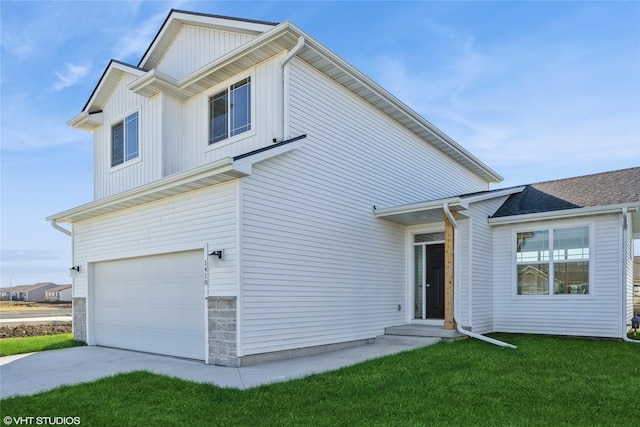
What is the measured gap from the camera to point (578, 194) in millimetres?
10977

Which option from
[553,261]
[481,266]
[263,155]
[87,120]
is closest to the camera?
[263,155]

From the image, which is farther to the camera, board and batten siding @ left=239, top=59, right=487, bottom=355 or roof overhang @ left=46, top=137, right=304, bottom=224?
board and batten siding @ left=239, top=59, right=487, bottom=355

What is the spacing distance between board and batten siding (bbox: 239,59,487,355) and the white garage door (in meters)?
1.35

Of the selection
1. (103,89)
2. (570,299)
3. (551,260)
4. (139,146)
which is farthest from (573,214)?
(103,89)

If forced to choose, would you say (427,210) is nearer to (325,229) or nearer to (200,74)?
(325,229)

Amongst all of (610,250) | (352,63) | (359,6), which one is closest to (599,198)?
(610,250)

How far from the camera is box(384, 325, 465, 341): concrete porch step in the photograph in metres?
8.95

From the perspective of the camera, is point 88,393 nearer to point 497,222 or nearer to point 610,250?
point 497,222

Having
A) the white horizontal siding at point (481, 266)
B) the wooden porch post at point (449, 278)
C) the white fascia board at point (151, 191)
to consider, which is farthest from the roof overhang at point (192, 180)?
the white horizontal siding at point (481, 266)

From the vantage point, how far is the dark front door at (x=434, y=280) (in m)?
10.7

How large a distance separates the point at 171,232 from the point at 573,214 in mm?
8830

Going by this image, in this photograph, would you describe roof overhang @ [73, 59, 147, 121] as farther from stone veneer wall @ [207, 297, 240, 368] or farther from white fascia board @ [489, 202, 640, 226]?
white fascia board @ [489, 202, 640, 226]

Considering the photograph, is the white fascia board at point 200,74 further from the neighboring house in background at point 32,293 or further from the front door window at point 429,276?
the neighboring house in background at point 32,293

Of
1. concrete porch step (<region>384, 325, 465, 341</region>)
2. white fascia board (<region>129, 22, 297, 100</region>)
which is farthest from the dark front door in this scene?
white fascia board (<region>129, 22, 297, 100</region>)
